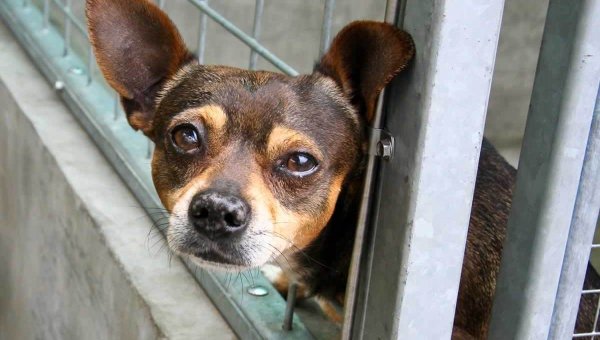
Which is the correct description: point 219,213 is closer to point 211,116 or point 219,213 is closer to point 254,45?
point 211,116

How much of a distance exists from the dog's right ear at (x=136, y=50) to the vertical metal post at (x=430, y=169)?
83 cm

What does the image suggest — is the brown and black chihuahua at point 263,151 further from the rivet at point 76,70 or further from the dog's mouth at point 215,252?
the rivet at point 76,70

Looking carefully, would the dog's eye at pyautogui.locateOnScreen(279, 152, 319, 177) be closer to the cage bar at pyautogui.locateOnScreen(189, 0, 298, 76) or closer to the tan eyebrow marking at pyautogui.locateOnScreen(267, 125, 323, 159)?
the tan eyebrow marking at pyautogui.locateOnScreen(267, 125, 323, 159)

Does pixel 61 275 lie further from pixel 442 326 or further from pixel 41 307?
pixel 442 326

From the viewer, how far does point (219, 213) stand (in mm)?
2178

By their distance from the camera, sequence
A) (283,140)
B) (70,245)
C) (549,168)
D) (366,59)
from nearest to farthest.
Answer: (549,168) → (366,59) → (283,140) → (70,245)

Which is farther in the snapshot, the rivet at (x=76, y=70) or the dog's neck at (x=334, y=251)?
the rivet at (x=76, y=70)

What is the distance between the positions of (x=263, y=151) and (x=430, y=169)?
59cm

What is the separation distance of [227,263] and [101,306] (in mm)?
1093

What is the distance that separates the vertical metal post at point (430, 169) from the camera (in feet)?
5.96

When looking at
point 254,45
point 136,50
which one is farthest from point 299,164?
point 136,50

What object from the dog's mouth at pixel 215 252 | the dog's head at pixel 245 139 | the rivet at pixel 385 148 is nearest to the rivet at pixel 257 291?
the dog's head at pixel 245 139

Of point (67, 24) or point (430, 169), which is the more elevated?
point (430, 169)

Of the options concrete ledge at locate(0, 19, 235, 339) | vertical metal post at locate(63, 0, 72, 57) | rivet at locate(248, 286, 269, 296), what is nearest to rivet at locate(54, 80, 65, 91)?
concrete ledge at locate(0, 19, 235, 339)
